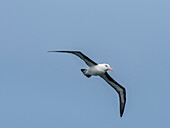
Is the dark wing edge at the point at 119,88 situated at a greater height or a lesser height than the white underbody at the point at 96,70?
lesser

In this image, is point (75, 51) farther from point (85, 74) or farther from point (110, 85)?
point (110, 85)

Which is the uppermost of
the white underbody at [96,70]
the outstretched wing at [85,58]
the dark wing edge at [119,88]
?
the outstretched wing at [85,58]

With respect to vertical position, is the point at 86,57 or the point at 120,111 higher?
the point at 86,57

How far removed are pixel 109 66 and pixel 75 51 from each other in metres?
4.03

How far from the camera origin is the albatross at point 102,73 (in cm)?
3434

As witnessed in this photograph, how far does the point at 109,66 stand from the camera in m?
35.1

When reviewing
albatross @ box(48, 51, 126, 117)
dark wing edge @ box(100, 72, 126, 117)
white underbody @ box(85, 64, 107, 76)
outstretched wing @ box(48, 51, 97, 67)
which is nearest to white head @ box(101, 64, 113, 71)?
albatross @ box(48, 51, 126, 117)

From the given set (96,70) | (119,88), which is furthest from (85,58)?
(119,88)

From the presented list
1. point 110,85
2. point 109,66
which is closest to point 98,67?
point 109,66

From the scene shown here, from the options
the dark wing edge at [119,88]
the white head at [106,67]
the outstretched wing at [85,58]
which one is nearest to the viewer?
the outstretched wing at [85,58]

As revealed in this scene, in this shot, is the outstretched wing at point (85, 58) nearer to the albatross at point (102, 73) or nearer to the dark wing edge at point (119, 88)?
the albatross at point (102, 73)

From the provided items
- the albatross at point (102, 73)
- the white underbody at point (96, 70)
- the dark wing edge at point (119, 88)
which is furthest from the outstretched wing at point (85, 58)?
the dark wing edge at point (119, 88)

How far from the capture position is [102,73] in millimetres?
35500

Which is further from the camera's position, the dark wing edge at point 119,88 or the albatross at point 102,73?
the dark wing edge at point 119,88
